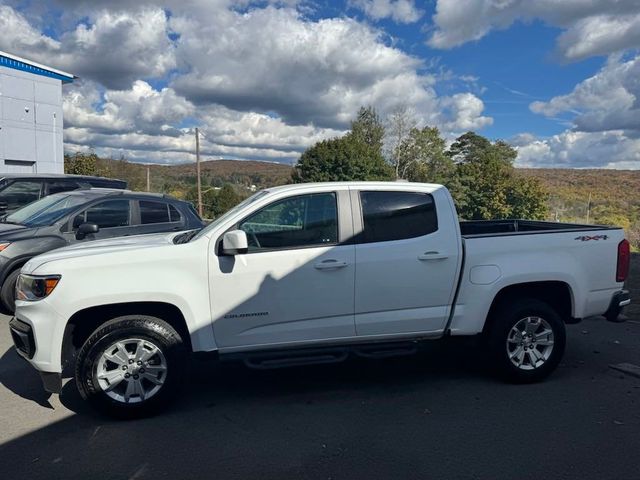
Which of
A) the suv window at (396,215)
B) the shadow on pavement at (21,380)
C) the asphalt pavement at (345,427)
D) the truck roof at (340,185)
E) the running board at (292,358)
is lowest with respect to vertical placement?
the asphalt pavement at (345,427)

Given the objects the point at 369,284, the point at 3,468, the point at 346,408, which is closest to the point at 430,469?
the point at 346,408

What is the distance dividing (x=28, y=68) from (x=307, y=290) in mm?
27191

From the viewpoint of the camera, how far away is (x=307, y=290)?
4543 millimetres

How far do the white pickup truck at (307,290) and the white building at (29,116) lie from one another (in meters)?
24.4

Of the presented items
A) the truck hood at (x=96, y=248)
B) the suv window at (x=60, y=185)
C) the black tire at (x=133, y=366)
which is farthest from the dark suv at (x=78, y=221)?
the black tire at (x=133, y=366)

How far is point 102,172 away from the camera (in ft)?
128

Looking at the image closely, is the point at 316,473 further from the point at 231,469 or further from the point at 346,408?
the point at 346,408

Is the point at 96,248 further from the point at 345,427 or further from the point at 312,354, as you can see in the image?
the point at 345,427

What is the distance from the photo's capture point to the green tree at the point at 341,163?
45909 mm

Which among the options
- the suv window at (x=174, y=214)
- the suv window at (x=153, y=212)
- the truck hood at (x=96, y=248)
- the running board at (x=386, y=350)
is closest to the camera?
the truck hood at (x=96, y=248)

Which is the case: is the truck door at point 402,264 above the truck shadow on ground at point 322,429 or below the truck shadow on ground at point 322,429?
above

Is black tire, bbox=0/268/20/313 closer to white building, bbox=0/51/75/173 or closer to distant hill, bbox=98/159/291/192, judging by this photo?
distant hill, bbox=98/159/291/192

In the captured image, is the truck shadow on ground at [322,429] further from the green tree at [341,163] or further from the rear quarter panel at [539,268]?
the green tree at [341,163]

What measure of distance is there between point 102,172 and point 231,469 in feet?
128
